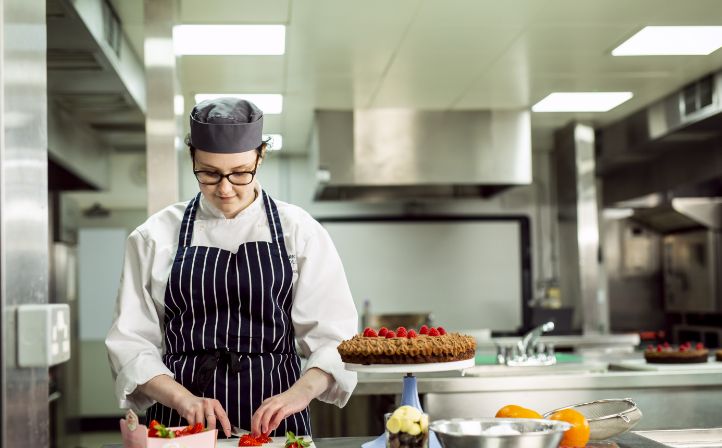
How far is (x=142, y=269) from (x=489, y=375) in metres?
2.16

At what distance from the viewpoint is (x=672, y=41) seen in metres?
4.63

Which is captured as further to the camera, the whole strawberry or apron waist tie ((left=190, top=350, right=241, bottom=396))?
apron waist tie ((left=190, top=350, right=241, bottom=396))

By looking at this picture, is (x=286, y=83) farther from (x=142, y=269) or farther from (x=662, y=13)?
(x=142, y=269)

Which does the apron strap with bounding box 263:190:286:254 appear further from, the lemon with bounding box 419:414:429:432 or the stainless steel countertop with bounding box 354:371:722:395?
the stainless steel countertop with bounding box 354:371:722:395

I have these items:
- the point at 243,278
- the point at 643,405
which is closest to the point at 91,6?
the point at 243,278

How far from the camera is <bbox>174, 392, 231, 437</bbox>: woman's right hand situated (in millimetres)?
1835

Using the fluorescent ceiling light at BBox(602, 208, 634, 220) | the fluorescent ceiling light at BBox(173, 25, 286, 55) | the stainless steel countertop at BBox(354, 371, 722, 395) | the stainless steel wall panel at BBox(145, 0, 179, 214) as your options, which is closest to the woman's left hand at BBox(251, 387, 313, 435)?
the stainless steel countertop at BBox(354, 371, 722, 395)

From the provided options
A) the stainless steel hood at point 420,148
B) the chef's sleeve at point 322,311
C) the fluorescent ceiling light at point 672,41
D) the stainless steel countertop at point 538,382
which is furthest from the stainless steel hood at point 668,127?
the chef's sleeve at point 322,311

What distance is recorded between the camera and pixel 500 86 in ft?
18.4

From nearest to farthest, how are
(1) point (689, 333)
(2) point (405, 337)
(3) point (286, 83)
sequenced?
(2) point (405, 337)
(3) point (286, 83)
(1) point (689, 333)

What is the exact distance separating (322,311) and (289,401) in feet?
0.96

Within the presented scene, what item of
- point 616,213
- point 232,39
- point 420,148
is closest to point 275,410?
point 232,39

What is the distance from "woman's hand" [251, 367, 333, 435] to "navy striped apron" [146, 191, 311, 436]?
0.10 m

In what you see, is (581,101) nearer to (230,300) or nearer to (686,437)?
(686,437)
